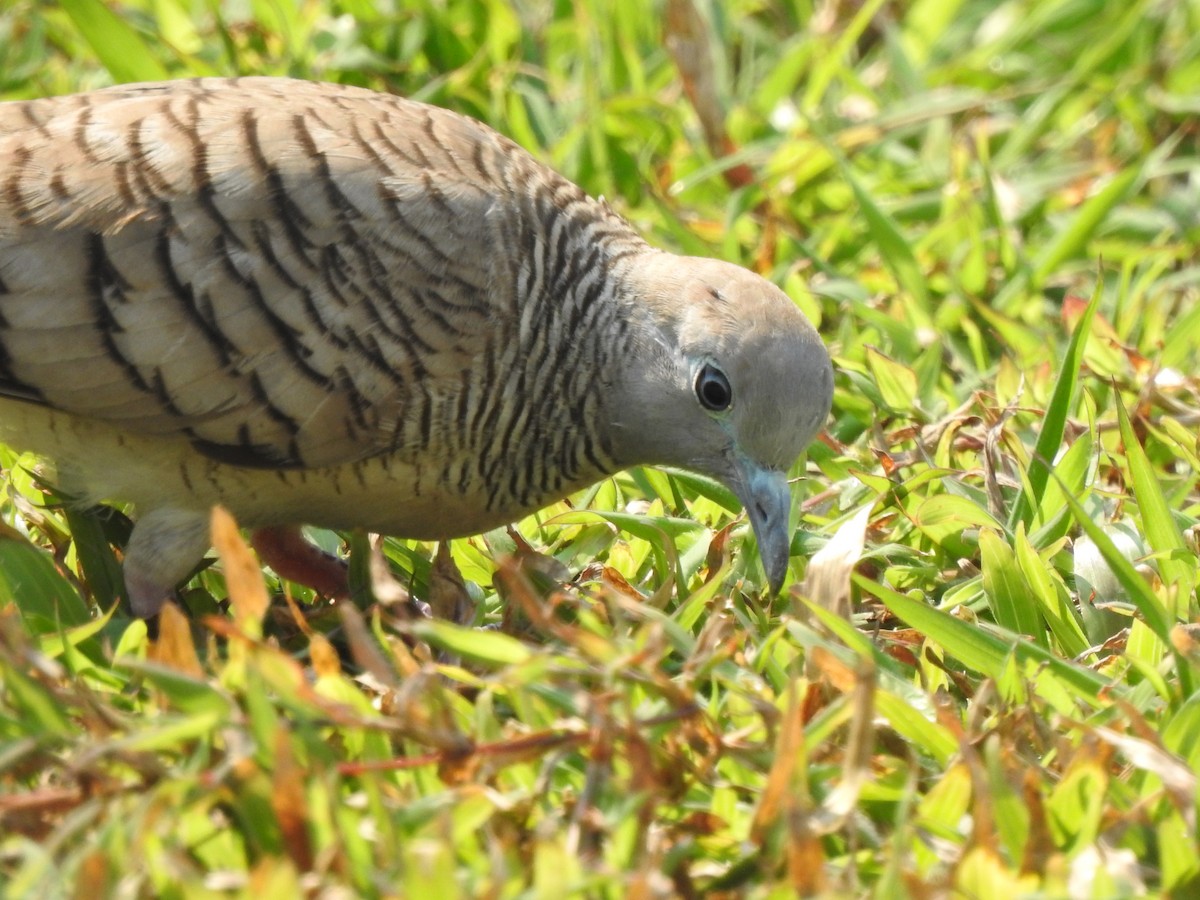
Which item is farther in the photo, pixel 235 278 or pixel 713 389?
pixel 713 389

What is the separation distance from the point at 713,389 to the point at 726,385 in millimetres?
37

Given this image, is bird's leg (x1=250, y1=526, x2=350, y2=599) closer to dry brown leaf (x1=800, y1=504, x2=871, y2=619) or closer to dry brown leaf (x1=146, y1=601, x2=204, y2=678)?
dry brown leaf (x1=146, y1=601, x2=204, y2=678)

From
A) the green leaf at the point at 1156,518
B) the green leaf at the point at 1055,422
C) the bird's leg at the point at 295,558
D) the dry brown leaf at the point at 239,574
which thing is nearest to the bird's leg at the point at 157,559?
the bird's leg at the point at 295,558

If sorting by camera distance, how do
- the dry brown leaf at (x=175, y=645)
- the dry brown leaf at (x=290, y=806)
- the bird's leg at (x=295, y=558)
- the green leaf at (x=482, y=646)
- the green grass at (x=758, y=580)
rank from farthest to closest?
the bird's leg at (x=295, y=558), the dry brown leaf at (x=175, y=645), the green leaf at (x=482, y=646), the green grass at (x=758, y=580), the dry brown leaf at (x=290, y=806)

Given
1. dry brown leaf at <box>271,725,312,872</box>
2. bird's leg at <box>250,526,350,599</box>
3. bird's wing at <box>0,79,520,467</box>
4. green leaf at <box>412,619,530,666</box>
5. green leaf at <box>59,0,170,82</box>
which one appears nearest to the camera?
dry brown leaf at <box>271,725,312,872</box>

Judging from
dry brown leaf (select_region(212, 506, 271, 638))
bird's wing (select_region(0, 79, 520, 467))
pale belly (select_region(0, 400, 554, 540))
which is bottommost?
pale belly (select_region(0, 400, 554, 540))

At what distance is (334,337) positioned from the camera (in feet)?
12.2

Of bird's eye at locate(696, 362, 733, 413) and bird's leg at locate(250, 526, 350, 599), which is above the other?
bird's eye at locate(696, 362, 733, 413)

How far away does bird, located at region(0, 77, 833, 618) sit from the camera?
363 centimetres

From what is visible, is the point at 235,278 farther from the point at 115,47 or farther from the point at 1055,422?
the point at 115,47

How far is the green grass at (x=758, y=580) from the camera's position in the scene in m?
2.71

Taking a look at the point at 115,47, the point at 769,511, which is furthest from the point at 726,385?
the point at 115,47

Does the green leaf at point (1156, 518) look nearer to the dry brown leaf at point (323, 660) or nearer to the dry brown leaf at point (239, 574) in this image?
the dry brown leaf at point (323, 660)

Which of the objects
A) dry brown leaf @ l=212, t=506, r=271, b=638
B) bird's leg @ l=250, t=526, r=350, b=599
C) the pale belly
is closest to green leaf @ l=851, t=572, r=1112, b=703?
the pale belly
